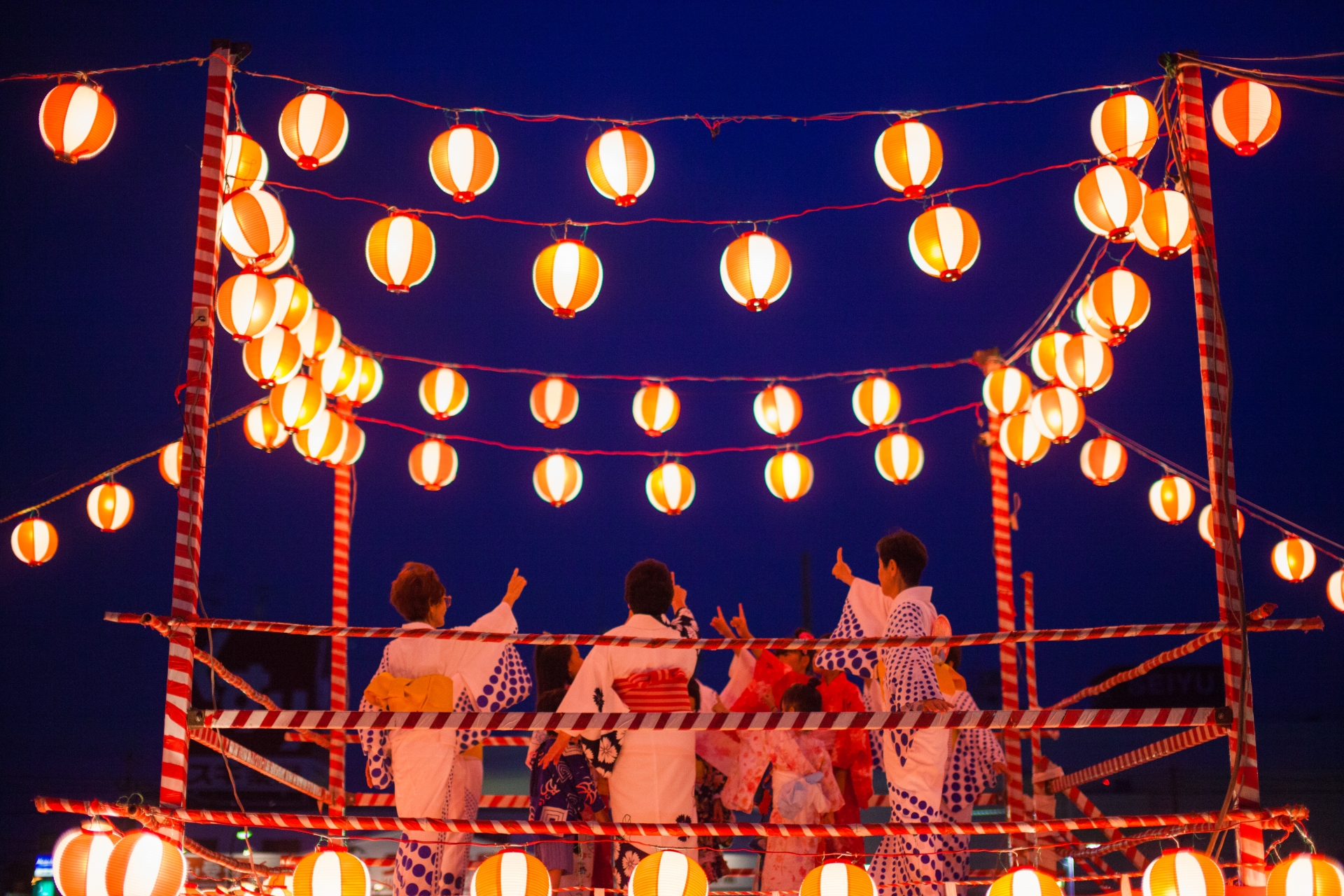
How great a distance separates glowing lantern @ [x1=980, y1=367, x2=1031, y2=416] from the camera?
29.2ft

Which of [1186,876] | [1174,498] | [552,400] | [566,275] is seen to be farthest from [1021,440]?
[1186,876]

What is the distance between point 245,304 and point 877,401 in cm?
518

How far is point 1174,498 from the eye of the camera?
10578 millimetres

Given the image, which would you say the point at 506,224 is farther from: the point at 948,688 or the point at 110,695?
the point at 948,688

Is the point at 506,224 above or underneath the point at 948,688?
above

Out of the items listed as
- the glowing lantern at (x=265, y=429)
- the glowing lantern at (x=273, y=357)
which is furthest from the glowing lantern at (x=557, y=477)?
the glowing lantern at (x=273, y=357)

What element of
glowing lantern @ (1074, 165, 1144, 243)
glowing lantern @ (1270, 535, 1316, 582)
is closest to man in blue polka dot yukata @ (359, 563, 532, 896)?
glowing lantern @ (1074, 165, 1144, 243)

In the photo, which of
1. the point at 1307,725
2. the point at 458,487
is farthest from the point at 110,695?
the point at 1307,725

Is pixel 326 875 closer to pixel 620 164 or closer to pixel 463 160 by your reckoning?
pixel 463 160

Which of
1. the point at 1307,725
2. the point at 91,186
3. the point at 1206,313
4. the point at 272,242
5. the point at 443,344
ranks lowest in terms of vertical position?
the point at 1307,725

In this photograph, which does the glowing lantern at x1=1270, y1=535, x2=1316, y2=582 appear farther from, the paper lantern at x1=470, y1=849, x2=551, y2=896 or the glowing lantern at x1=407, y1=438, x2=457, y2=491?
the paper lantern at x1=470, y1=849, x2=551, y2=896

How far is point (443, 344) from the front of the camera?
18969 millimetres

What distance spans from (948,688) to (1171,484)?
6.11m

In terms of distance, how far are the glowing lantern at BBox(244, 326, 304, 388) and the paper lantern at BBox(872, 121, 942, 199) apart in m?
3.96
